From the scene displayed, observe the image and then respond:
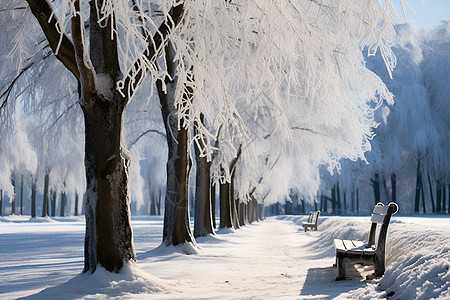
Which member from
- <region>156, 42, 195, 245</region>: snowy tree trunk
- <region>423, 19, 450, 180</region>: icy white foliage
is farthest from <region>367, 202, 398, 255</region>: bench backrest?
<region>423, 19, 450, 180</region>: icy white foliage

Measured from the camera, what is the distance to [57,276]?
6.27m

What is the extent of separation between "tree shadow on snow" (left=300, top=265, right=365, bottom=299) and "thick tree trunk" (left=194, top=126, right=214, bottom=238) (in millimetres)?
6419

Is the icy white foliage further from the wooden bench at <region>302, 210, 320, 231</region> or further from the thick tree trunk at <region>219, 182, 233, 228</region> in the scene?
the thick tree trunk at <region>219, 182, 233, 228</region>

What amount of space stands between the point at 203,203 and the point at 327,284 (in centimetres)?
789

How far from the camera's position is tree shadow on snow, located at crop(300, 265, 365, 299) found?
5070mm

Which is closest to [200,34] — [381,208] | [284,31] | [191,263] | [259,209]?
[284,31]

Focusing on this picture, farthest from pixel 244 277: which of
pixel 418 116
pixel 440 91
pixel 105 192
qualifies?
pixel 440 91

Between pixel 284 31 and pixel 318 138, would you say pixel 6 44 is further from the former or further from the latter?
pixel 318 138

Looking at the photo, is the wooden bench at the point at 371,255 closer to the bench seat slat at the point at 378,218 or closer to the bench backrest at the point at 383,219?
the bench backrest at the point at 383,219

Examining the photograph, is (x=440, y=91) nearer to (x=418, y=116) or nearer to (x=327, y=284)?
(x=418, y=116)

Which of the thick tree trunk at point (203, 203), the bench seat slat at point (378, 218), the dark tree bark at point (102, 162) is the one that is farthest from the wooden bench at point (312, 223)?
the dark tree bark at point (102, 162)

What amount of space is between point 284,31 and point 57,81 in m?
6.09

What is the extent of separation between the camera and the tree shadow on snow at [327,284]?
5070 mm

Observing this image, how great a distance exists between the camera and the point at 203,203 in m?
13.4
